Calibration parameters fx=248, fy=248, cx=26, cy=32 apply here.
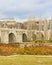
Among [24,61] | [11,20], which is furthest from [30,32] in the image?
[24,61]

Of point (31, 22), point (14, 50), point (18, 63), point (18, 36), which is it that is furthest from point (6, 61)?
point (31, 22)

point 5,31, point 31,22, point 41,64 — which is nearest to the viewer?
point 41,64

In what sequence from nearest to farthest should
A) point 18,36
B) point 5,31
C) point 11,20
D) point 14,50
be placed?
point 14,50
point 5,31
point 18,36
point 11,20

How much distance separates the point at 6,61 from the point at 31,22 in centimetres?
5548

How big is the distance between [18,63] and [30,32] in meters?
49.1

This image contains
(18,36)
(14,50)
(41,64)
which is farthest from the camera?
(18,36)

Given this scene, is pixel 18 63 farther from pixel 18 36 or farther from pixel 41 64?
pixel 18 36

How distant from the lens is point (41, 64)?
13273 millimetres

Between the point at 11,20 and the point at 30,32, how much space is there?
3619 centimetres

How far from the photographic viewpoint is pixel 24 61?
13.8 m

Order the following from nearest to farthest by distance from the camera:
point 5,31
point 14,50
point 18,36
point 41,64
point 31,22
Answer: point 41,64, point 14,50, point 5,31, point 18,36, point 31,22

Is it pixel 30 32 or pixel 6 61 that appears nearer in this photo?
pixel 6 61

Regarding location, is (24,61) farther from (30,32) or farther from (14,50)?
(30,32)

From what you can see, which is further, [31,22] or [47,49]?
[31,22]
